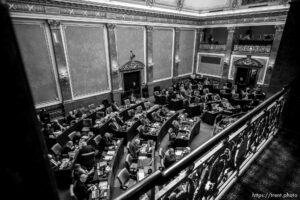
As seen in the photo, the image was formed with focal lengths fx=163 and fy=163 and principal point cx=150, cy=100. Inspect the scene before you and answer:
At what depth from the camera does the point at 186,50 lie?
1741 centimetres

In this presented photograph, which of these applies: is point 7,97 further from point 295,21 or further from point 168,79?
point 168,79

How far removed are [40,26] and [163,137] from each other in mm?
8708

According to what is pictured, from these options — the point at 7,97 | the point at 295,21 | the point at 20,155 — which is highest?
the point at 295,21

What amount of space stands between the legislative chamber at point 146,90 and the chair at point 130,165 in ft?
0.13

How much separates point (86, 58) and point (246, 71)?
14.3m

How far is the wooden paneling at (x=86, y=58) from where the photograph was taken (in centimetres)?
973

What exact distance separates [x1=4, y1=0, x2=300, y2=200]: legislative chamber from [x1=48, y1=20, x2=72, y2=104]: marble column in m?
0.05

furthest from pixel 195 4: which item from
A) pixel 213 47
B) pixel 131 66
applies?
pixel 131 66

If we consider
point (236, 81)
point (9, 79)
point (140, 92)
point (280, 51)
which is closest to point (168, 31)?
point (140, 92)

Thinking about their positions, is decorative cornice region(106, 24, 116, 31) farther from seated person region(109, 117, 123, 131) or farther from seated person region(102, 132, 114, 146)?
seated person region(102, 132, 114, 146)

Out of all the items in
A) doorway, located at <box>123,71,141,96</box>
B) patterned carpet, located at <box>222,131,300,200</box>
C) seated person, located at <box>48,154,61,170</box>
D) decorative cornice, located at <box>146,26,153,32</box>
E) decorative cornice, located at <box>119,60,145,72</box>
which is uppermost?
decorative cornice, located at <box>146,26,153,32</box>

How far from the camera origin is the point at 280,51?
127 inches

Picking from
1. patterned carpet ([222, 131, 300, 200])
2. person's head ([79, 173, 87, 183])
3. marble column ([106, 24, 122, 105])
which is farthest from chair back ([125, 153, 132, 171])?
marble column ([106, 24, 122, 105])

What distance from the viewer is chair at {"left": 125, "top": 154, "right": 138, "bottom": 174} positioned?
6.09 meters
